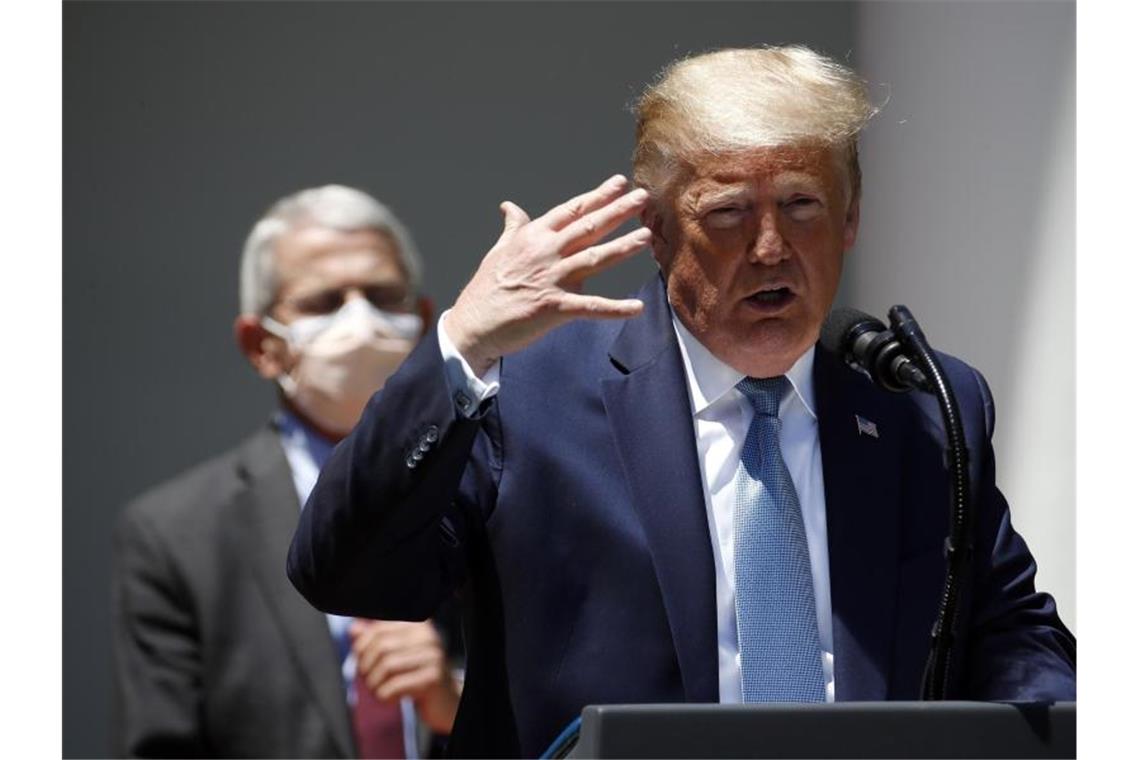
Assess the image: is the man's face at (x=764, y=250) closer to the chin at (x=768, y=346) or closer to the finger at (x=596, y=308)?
the chin at (x=768, y=346)

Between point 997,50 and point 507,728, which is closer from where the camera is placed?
point 507,728

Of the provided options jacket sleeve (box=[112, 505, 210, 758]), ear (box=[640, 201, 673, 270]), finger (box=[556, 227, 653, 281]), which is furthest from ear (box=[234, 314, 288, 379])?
finger (box=[556, 227, 653, 281])

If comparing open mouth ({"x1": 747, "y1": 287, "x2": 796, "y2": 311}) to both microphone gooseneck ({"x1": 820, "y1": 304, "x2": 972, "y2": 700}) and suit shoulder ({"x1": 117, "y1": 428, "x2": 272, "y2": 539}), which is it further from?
suit shoulder ({"x1": 117, "y1": 428, "x2": 272, "y2": 539})

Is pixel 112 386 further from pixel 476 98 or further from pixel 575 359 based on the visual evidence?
pixel 575 359

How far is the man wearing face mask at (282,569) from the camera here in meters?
3.85

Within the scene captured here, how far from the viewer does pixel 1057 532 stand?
3.98 metres

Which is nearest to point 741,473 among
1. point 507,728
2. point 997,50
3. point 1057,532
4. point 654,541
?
point 654,541

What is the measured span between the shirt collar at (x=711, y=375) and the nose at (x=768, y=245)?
0.50 feet

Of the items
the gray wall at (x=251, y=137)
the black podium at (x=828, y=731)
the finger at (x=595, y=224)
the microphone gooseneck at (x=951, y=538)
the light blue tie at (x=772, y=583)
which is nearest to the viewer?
the black podium at (x=828, y=731)

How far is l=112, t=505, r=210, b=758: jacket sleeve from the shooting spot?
12.5 feet

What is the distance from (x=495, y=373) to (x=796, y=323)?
1.60ft

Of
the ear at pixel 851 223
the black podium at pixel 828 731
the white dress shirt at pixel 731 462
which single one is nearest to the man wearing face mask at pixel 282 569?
the white dress shirt at pixel 731 462

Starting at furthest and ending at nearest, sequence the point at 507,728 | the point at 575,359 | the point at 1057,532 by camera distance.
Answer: the point at 1057,532, the point at 575,359, the point at 507,728

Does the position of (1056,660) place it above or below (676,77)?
A: below
